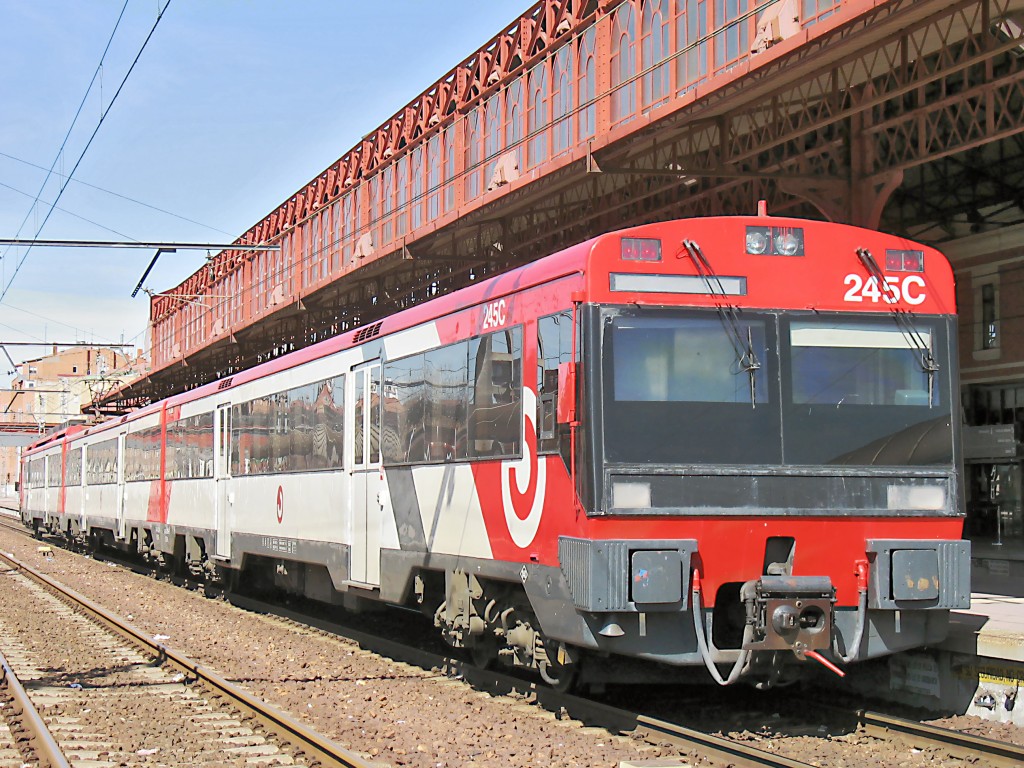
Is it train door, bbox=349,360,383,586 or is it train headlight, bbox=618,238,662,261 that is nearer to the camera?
train headlight, bbox=618,238,662,261

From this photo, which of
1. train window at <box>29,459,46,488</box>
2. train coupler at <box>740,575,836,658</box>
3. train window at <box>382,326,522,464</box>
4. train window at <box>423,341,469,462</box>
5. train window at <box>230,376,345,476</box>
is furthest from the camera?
train window at <box>29,459,46,488</box>

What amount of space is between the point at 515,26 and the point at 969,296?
480 inches

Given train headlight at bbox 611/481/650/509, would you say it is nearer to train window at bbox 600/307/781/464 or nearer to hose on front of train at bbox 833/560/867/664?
train window at bbox 600/307/781/464

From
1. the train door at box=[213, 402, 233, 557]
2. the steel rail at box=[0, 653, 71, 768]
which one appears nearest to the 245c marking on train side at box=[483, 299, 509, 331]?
the steel rail at box=[0, 653, 71, 768]

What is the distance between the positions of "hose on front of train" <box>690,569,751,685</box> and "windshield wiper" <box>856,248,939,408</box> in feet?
6.47

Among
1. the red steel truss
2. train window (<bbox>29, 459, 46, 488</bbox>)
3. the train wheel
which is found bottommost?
the train wheel

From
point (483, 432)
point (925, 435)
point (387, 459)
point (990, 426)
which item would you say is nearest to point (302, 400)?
point (387, 459)

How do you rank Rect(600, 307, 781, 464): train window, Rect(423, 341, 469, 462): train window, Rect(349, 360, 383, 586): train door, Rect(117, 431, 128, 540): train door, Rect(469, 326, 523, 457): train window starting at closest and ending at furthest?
Rect(600, 307, 781, 464): train window
Rect(469, 326, 523, 457): train window
Rect(423, 341, 469, 462): train window
Rect(349, 360, 383, 586): train door
Rect(117, 431, 128, 540): train door

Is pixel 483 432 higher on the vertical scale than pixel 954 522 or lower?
higher

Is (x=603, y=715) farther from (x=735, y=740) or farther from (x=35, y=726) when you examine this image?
(x=35, y=726)

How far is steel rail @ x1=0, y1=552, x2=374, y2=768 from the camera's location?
711 centimetres

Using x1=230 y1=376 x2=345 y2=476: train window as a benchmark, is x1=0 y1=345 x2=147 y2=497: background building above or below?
above

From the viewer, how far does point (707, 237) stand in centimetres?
783

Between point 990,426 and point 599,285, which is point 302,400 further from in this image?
point 990,426
